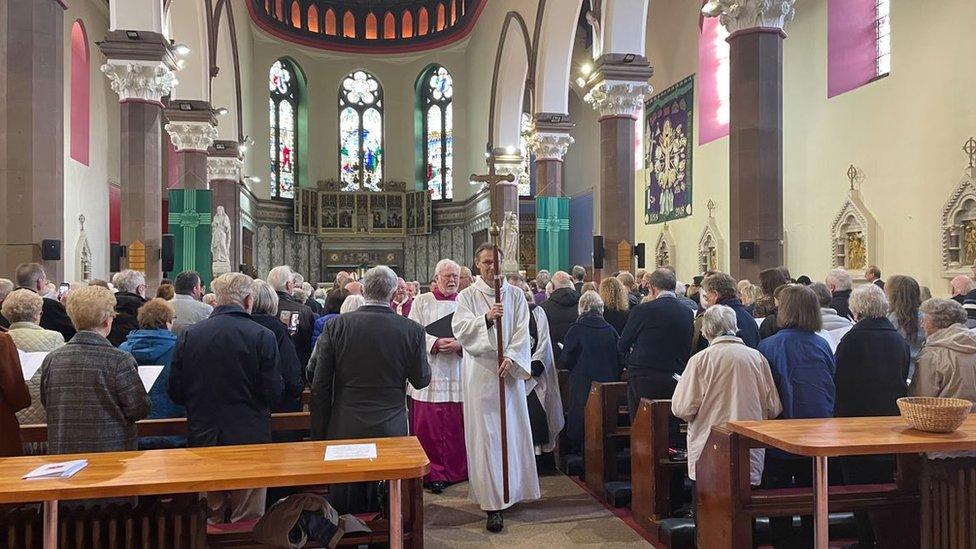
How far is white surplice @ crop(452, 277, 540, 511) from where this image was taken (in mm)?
5344

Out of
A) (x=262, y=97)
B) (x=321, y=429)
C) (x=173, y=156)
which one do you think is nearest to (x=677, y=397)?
(x=321, y=429)

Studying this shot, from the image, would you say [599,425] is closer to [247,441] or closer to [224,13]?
[247,441]

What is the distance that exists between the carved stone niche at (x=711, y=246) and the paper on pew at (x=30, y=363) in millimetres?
15649

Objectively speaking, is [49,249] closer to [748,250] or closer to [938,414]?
[748,250]

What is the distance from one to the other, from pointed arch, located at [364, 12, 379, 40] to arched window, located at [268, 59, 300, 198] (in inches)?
150

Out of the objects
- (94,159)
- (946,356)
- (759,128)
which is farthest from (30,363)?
(94,159)

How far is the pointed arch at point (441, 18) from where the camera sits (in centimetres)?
3044

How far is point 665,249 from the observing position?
2102 cm

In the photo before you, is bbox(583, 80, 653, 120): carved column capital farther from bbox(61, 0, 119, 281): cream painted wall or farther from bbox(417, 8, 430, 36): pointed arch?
bbox(417, 8, 430, 36): pointed arch

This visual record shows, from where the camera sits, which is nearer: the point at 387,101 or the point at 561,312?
the point at 561,312

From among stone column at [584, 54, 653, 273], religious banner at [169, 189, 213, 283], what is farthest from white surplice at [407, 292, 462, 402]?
religious banner at [169, 189, 213, 283]

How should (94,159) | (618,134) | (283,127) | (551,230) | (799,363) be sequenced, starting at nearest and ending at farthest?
(799,363) → (618,134) → (551,230) → (94,159) → (283,127)

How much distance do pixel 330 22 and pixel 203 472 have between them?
3068cm

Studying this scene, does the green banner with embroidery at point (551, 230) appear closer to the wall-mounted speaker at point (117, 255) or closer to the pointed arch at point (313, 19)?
the wall-mounted speaker at point (117, 255)
